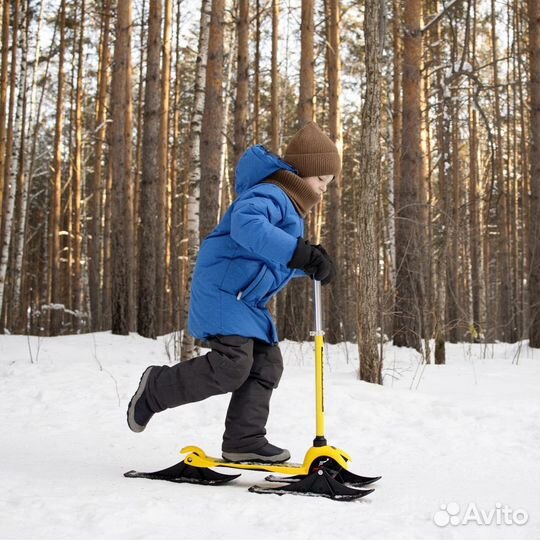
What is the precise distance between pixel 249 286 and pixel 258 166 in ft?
1.94

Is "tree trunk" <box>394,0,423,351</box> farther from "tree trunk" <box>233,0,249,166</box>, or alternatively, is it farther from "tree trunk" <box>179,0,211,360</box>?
"tree trunk" <box>179,0,211,360</box>

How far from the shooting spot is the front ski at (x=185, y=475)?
9.70ft

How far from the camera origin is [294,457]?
364 centimetres

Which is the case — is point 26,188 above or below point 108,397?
above

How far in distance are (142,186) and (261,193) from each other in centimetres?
955

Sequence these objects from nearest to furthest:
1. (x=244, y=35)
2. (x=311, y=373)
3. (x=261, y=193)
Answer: (x=261, y=193)
(x=311, y=373)
(x=244, y=35)

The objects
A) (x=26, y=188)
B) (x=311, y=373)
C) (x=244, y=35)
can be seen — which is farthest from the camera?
(x=26, y=188)

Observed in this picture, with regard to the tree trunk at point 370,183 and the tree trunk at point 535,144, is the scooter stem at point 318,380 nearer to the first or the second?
the tree trunk at point 370,183

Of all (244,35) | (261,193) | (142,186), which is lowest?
(261,193)

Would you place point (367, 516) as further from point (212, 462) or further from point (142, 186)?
point (142, 186)

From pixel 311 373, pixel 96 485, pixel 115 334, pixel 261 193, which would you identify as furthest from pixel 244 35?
pixel 96 485

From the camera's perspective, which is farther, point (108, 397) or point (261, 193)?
point (108, 397)

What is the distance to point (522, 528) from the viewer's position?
2.27m

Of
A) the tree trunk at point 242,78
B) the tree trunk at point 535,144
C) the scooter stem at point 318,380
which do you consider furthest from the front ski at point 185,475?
the tree trunk at point 242,78
